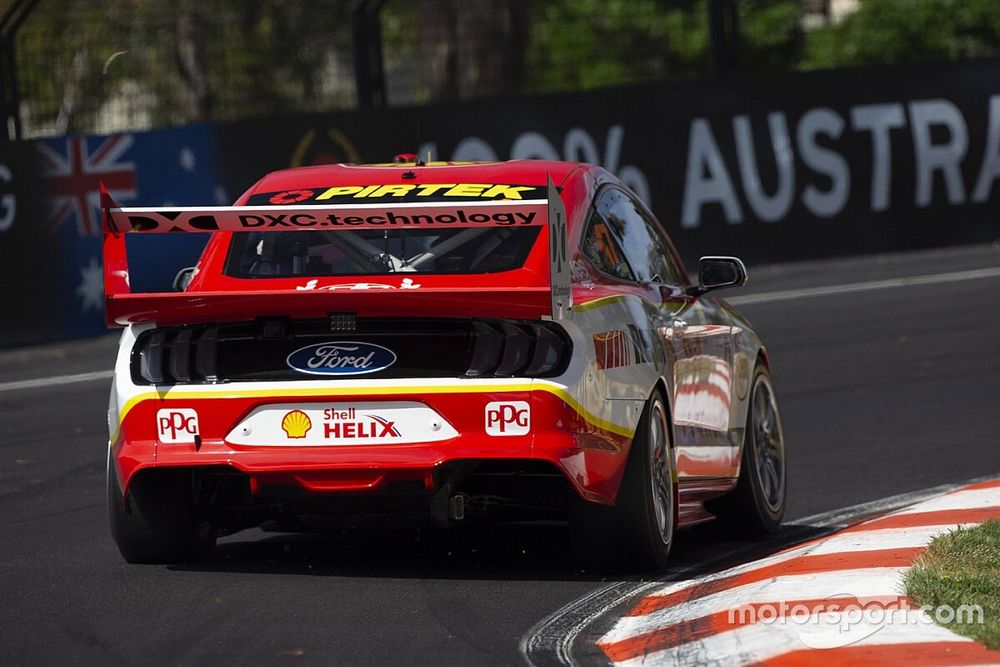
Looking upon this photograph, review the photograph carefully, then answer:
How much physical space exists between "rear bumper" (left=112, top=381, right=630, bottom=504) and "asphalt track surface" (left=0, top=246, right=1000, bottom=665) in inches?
16.0

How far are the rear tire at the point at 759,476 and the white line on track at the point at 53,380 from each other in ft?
20.2

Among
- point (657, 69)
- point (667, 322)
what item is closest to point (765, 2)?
point (657, 69)

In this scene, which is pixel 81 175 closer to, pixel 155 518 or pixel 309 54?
pixel 309 54

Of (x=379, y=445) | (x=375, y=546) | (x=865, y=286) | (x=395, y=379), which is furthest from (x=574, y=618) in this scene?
(x=865, y=286)

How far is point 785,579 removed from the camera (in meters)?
6.07

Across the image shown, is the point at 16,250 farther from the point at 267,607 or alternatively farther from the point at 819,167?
the point at 267,607

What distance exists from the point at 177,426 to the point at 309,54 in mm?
14824

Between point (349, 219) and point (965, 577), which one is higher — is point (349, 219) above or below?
above

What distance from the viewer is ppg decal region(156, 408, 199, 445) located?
6.34 m

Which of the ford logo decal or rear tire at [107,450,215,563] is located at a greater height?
the ford logo decal

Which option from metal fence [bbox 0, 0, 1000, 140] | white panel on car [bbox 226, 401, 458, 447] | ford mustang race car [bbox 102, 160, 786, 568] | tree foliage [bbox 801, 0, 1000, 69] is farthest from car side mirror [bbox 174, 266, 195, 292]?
tree foliage [bbox 801, 0, 1000, 69]

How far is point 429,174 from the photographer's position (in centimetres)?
741

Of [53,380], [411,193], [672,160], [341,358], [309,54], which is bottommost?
[53,380]

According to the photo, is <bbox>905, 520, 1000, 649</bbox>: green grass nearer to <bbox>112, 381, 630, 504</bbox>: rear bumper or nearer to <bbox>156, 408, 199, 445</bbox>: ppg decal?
<bbox>112, 381, 630, 504</bbox>: rear bumper
